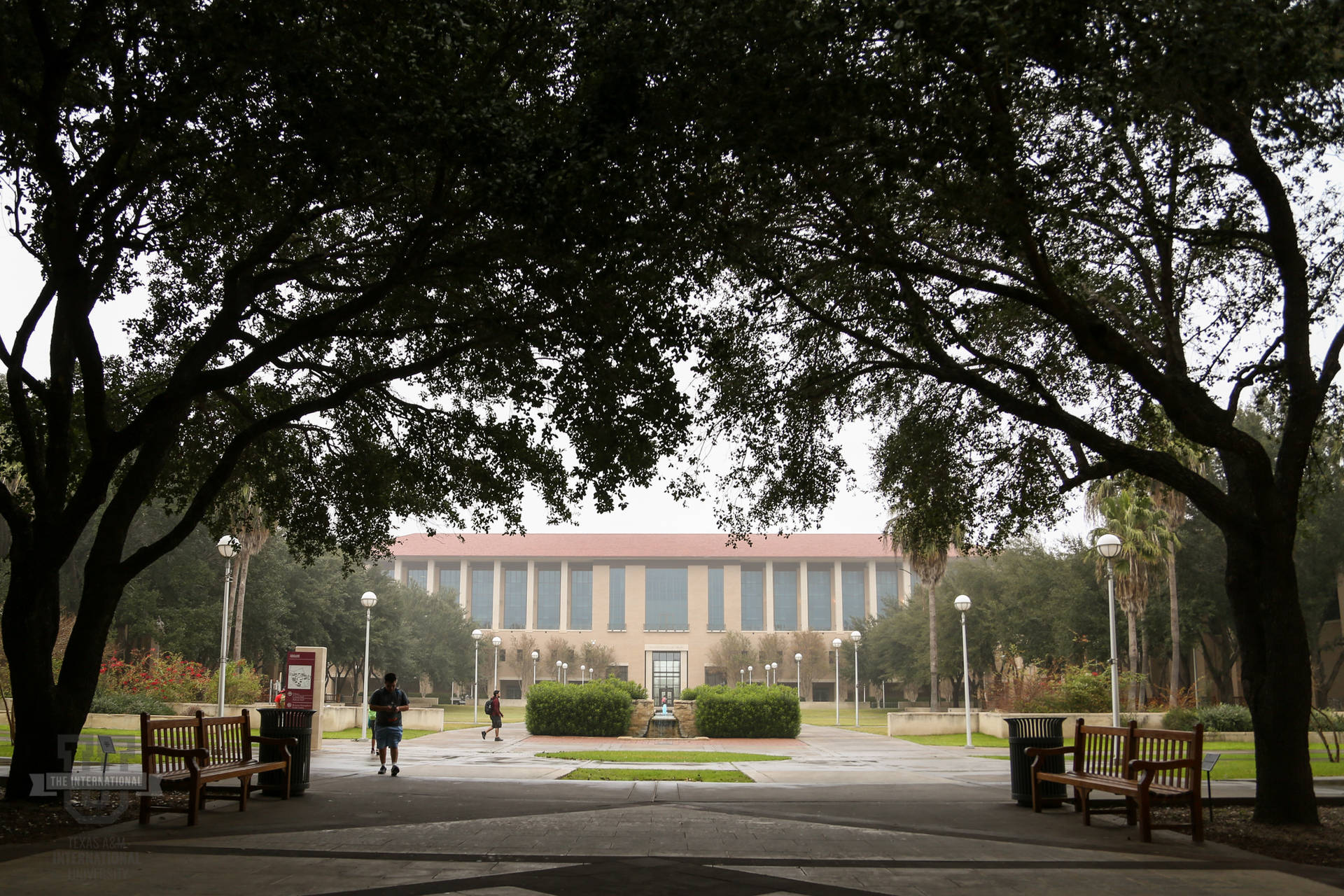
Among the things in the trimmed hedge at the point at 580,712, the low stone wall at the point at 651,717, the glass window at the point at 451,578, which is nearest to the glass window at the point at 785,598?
the glass window at the point at 451,578

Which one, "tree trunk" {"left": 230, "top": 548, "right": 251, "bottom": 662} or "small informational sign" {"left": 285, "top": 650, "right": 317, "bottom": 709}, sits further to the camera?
"tree trunk" {"left": 230, "top": 548, "right": 251, "bottom": 662}

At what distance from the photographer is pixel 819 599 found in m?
89.6

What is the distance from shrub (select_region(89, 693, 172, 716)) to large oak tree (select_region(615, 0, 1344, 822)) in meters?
20.7

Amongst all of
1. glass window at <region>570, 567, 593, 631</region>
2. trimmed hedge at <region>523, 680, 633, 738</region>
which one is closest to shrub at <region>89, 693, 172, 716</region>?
trimmed hedge at <region>523, 680, 633, 738</region>

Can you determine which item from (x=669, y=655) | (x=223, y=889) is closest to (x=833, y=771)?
(x=223, y=889)

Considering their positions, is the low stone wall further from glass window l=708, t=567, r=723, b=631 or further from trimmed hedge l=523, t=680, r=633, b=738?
glass window l=708, t=567, r=723, b=631

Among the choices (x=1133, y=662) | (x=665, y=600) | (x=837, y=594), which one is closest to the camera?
(x=1133, y=662)

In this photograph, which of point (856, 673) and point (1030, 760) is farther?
point (856, 673)

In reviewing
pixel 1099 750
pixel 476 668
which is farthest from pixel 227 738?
pixel 476 668

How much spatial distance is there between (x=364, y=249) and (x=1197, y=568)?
121 ft

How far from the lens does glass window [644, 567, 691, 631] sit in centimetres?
8875

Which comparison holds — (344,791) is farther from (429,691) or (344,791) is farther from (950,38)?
(429,691)

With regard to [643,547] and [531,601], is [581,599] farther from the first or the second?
[643,547]

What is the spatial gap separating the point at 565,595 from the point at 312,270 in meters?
79.2
